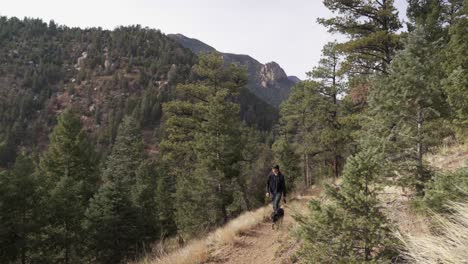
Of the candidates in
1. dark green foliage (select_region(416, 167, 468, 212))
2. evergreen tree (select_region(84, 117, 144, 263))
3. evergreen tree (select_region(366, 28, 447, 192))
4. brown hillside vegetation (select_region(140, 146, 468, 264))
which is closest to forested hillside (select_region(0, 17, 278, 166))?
evergreen tree (select_region(84, 117, 144, 263))

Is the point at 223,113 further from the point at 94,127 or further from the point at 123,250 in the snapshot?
the point at 94,127

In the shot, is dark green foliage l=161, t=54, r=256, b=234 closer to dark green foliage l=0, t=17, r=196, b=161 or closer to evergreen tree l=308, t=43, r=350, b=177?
evergreen tree l=308, t=43, r=350, b=177

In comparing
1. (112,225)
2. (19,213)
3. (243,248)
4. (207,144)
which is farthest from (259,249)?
(112,225)

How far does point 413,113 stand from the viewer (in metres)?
7.26

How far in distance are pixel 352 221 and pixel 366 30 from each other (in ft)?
38.9

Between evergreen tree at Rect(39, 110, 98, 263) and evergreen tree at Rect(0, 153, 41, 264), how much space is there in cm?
69

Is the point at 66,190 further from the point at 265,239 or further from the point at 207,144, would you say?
the point at 265,239

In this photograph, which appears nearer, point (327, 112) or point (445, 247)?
point (445, 247)

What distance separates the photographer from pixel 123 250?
826 inches

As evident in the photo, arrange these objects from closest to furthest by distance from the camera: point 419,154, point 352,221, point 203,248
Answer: point 352,221
point 419,154
point 203,248

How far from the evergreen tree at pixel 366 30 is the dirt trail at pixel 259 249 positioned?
7.90 metres

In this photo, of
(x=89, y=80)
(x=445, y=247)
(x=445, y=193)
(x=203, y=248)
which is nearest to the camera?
(x=445, y=247)

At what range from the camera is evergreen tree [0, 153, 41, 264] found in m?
15.8

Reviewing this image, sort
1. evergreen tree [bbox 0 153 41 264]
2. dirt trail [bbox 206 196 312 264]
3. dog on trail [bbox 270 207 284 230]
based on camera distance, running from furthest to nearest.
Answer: evergreen tree [bbox 0 153 41 264], dog on trail [bbox 270 207 284 230], dirt trail [bbox 206 196 312 264]
